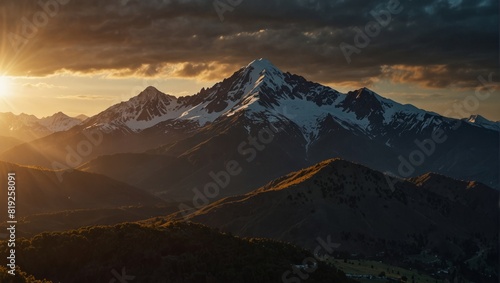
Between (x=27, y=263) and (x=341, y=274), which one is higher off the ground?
(x=27, y=263)

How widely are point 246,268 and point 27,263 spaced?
5918 centimetres

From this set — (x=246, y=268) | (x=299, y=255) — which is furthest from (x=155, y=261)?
(x=299, y=255)

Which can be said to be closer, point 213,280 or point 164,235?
point 213,280

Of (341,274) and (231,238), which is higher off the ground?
(231,238)

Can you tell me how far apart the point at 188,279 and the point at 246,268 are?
1751cm

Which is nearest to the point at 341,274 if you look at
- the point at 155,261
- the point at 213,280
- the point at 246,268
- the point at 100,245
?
Result: the point at 246,268

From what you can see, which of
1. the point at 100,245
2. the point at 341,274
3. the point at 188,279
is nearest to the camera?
the point at 188,279

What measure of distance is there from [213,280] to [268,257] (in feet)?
77.5

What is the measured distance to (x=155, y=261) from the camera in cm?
16400

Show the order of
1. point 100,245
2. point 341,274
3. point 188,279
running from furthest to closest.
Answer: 1. point 341,274
2. point 100,245
3. point 188,279

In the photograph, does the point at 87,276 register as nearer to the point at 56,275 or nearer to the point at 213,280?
the point at 56,275

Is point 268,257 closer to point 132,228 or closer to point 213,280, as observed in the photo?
point 213,280

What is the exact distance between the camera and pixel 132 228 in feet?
603

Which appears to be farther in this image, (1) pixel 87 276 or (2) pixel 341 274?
(2) pixel 341 274
